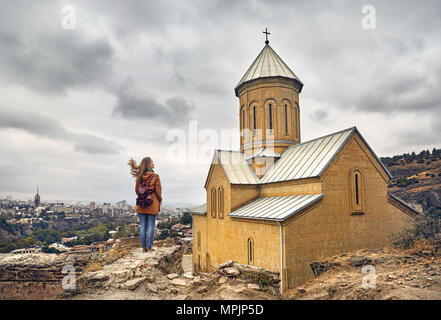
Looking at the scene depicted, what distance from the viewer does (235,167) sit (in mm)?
17719

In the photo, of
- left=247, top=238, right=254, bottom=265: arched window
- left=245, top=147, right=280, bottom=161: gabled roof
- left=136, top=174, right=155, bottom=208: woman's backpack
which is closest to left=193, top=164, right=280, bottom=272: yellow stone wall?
left=247, top=238, right=254, bottom=265: arched window

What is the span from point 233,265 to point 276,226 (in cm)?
242

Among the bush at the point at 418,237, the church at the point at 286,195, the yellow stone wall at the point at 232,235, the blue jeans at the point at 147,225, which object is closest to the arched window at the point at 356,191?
the church at the point at 286,195

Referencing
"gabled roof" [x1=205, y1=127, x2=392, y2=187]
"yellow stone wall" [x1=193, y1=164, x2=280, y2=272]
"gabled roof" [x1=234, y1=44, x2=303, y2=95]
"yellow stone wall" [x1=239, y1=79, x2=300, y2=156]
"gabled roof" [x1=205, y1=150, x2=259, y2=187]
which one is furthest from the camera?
"gabled roof" [x1=234, y1=44, x2=303, y2=95]

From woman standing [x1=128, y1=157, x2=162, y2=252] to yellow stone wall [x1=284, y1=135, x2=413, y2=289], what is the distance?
5.41 m

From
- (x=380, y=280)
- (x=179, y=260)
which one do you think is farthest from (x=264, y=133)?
(x=380, y=280)

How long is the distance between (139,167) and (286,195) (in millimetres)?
7721

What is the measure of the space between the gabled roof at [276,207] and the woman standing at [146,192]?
15.4ft

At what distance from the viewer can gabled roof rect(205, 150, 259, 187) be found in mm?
16719

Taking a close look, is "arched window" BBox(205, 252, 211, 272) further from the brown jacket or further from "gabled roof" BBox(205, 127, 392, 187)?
the brown jacket
